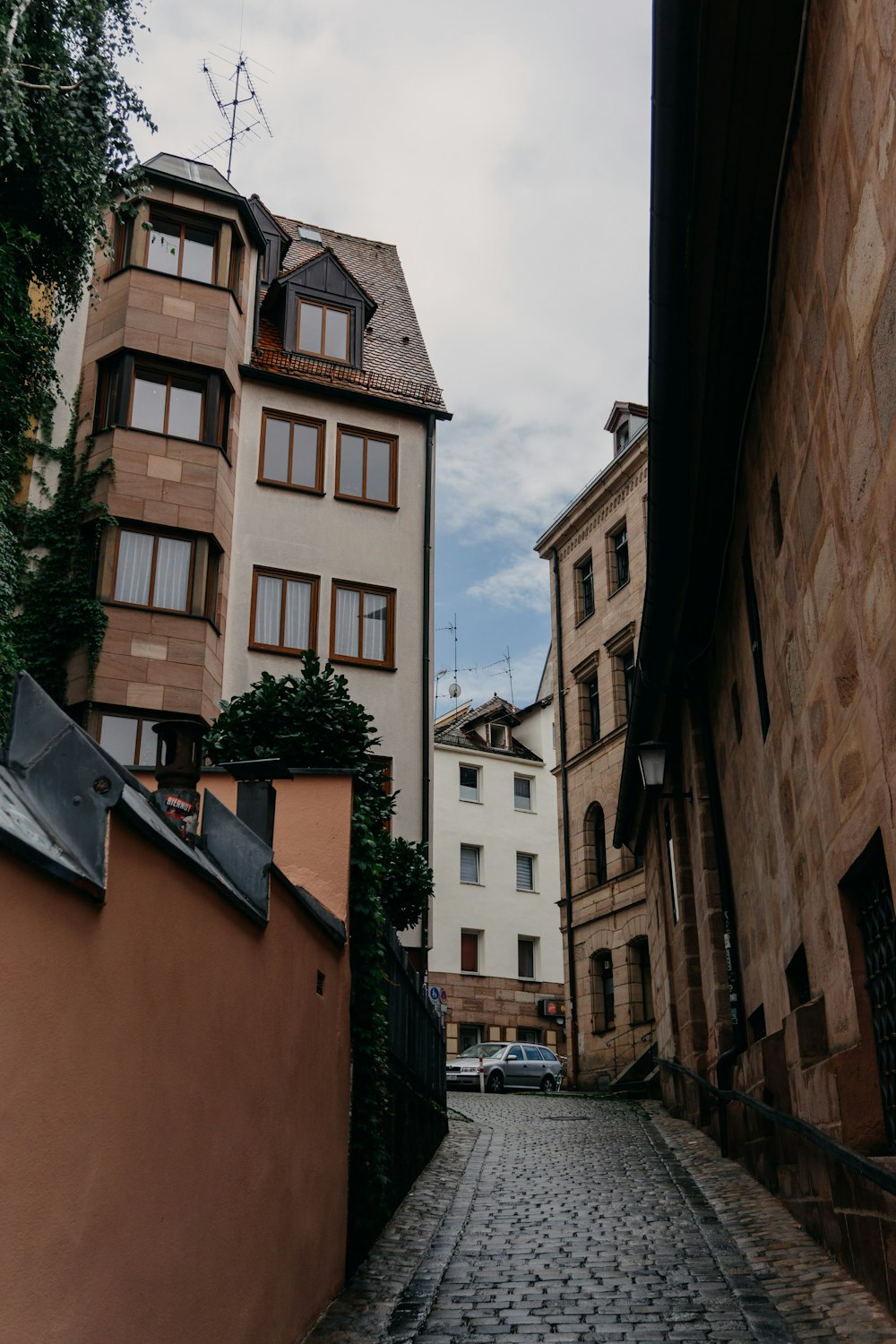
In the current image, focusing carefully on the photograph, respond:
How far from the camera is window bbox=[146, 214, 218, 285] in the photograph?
21.7 meters

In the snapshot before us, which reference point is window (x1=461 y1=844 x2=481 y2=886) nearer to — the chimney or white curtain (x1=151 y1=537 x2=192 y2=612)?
white curtain (x1=151 y1=537 x2=192 y2=612)

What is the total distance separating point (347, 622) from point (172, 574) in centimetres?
331

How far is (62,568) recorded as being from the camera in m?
19.4

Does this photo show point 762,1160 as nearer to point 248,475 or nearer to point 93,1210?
point 93,1210

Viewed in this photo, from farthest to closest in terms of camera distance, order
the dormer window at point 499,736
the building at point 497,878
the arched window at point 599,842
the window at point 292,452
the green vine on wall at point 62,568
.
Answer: the dormer window at point 499,736 < the building at point 497,878 < the arched window at point 599,842 < the window at point 292,452 < the green vine on wall at point 62,568

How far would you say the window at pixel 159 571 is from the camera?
1947cm

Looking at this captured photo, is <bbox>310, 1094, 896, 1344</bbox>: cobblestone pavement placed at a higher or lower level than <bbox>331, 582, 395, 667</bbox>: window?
lower

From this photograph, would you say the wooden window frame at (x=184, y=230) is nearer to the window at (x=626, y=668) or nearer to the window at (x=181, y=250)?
the window at (x=181, y=250)

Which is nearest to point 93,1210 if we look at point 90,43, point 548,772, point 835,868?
point 835,868

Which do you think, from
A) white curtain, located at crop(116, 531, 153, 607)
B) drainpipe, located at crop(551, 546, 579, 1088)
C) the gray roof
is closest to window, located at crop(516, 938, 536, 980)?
drainpipe, located at crop(551, 546, 579, 1088)

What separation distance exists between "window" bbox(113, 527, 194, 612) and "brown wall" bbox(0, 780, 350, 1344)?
13.1 m

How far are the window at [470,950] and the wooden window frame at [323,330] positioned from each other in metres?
26.4

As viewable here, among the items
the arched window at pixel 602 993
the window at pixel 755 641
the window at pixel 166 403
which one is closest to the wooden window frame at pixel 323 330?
the window at pixel 166 403

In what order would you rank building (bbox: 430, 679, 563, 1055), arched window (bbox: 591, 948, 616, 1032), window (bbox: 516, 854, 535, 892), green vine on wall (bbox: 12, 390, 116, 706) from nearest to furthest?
green vine on wall (bbox: 12, 390, 116, 706)
arched window (bbox: 591, 948, 616, 1032)
building (bbox: 430, 679, 563, 1055)
window (bbox: 516, 854, 535, 892)
